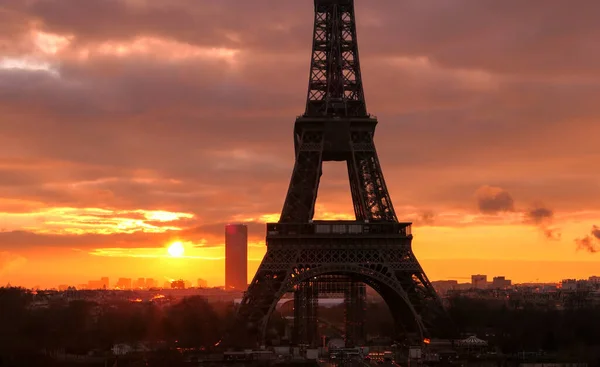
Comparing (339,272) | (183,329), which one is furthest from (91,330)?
(339,272)

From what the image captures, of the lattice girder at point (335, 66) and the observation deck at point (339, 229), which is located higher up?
the lattice girder at point (335, 66)

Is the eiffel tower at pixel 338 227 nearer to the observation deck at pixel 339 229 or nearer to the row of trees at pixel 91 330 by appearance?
the observation deck at pixel 339 229

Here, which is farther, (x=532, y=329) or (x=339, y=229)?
(x=532, y=329)

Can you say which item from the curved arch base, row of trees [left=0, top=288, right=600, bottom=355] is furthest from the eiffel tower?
row of trees [left=0, top=288, right=600, bottom=355]

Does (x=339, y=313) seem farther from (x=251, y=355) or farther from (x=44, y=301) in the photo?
(x=251, y=355)

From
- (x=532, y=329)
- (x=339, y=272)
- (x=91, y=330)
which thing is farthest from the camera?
(x=91, y=330)

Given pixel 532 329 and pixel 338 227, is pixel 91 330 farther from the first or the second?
pixel 532 329

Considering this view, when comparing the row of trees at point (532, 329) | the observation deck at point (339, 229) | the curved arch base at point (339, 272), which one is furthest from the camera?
the row of trees at point (532, 329)

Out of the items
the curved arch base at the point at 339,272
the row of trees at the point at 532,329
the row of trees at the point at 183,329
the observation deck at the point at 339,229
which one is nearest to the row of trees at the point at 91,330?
the row of trees at the point at 183,329

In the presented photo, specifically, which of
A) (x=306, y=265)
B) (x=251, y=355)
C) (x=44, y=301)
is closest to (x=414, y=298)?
(x=306, y=265)

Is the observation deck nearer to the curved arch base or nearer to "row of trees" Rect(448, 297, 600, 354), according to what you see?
the curved arch base
